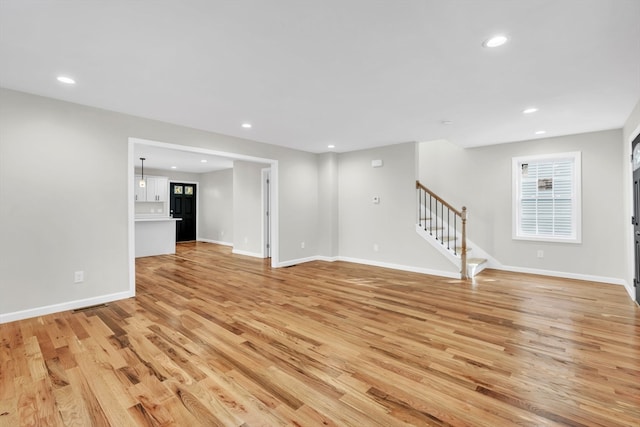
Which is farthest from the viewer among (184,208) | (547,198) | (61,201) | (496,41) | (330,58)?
(184,208)

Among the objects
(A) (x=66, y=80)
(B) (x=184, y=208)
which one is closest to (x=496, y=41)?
(A) (x=66, y=80)

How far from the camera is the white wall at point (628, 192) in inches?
152

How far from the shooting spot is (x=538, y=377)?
6.84 ft

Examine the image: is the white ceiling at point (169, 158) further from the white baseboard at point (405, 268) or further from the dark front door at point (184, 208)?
the white baseboard at point (405, 268)

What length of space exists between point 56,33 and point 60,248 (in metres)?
2.46

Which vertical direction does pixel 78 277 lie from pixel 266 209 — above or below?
below

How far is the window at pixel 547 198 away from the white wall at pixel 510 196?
10 cm

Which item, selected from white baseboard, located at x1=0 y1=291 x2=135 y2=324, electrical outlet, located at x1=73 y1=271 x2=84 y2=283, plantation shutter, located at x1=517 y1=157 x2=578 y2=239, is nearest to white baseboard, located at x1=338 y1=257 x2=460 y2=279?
plantation shutter, located at x1=517 y1=157 x2=578 y2=239

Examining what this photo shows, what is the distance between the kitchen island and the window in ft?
26.2

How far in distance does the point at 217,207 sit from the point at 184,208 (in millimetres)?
1451

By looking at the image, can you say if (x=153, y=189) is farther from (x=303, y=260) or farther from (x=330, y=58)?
(x=330, y=58)

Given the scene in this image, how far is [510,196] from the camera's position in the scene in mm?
5621

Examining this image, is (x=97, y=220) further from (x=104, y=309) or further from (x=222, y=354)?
(x=222, y=354)

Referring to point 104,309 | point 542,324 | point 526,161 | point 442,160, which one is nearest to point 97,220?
point 104,309
